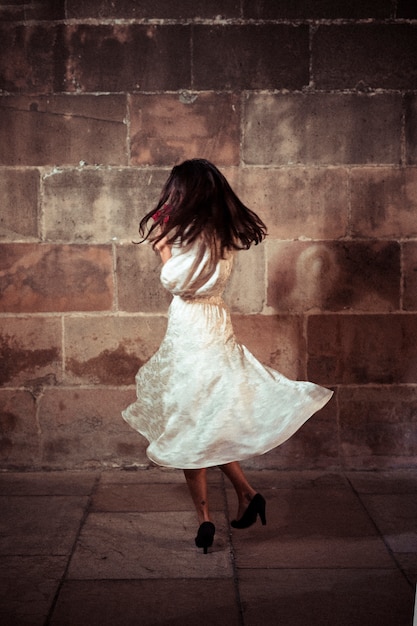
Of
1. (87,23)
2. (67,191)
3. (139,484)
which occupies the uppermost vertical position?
(87,23)

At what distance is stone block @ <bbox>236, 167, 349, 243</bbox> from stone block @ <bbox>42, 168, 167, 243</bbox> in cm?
60

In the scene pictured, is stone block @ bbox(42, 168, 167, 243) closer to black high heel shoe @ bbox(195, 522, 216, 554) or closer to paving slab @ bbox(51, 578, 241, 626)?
black high heel shoe @ bbox(195, 522, 216, 554)

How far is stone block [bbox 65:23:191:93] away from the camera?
442cm

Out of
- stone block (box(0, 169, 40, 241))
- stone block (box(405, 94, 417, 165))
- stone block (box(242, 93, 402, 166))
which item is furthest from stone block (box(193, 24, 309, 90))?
stone block (box(0, 169, 40, 241))

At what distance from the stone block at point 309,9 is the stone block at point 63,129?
40.3 inches

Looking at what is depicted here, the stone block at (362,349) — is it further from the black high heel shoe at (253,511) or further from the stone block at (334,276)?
the black high heel shoe at (253,511)

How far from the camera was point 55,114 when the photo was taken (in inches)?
176

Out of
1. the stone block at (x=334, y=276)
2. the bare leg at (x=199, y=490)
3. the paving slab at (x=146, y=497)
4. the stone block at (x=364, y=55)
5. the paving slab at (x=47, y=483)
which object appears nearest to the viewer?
the bare leg at (x=199, y=490)

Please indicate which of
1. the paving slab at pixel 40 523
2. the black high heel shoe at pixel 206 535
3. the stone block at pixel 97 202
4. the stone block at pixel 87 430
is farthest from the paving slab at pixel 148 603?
the stone block at pixel 97 202

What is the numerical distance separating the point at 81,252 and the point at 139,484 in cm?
155

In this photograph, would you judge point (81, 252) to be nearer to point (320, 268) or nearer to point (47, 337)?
point (47, 337)

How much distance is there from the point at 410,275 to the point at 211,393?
1970 millimetres

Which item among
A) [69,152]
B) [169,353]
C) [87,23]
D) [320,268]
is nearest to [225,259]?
[169,353]

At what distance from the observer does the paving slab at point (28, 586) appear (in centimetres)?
A: 269
